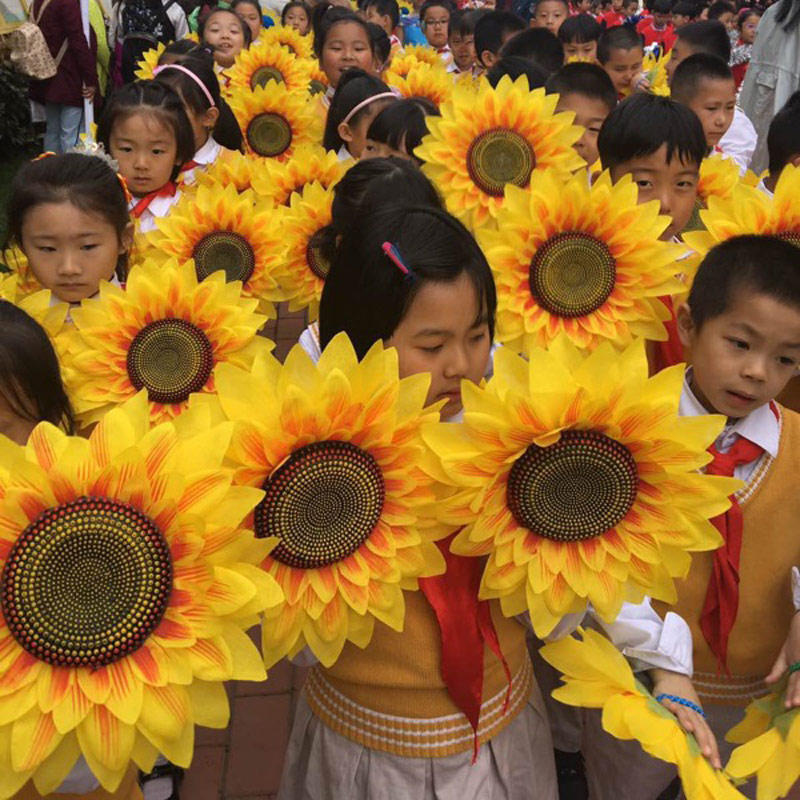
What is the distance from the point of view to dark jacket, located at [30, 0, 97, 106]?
24.4ft

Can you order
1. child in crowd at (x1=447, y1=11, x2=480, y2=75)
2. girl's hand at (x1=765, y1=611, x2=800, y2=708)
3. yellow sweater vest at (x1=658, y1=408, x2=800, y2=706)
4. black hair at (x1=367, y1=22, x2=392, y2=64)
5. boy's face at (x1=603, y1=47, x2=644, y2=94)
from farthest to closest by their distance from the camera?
child in crowd at (x1=447, y1=11, x2=480, y2=75) < black hair at (x1=367, y1=22, x2=392, y2=64) < boy's face at (x1=603, y1=47, x2=644, y2=94) < yellow sweater vest at (x1=658, y1=408, x2=800, y2=706) < girl's hand at (x1=765, y1=611, x2=800, y2=708)

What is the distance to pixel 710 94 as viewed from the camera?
4.69 metres

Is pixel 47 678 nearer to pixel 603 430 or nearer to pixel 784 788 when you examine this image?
pixel 603 430

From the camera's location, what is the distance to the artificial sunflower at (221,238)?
303cm

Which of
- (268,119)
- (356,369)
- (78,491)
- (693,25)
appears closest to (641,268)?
(356,369)

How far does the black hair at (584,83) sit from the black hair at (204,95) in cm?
179

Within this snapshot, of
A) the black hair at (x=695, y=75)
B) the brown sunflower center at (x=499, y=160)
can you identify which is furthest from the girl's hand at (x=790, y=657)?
the black hair at (x=695, y=75)

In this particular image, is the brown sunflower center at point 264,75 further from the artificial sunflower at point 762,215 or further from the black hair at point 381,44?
the artificial sunflower at point 762,215

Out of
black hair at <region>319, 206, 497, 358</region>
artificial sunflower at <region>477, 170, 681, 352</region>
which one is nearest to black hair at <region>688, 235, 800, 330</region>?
artificial sunflower at <region>477, 170, 681, 352</region>

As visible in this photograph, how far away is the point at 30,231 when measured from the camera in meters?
2.76

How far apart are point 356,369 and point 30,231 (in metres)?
1.91

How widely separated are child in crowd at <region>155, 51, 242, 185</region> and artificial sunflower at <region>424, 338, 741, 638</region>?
349cm

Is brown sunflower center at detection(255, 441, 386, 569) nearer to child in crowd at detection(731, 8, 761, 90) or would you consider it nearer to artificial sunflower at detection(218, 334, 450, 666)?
artificial sunflower at detection(218, 334, 450, 666)

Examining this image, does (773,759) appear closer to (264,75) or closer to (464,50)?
(264,75)
